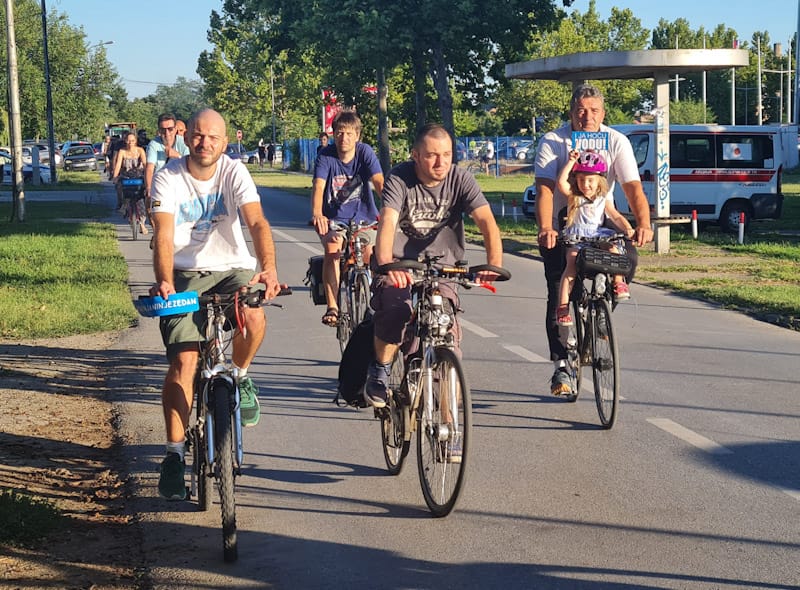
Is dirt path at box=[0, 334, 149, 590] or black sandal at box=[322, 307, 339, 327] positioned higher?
Result: black sandal at box=[322, 307, 339, 327]

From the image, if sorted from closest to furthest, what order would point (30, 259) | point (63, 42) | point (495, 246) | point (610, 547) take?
point (610, 547), point (495, 246), point (30, 259), point (63, 42)

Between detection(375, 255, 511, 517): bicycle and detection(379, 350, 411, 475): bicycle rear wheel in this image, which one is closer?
detection(375, 255, 511, 517): bicycle

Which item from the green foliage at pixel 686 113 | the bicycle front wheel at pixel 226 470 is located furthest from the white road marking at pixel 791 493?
the green foliage at pixel 686 113

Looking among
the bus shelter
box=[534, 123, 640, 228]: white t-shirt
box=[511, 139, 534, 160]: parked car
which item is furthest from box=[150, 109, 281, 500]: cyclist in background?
box=[511, 139, 534, 160]: parked car

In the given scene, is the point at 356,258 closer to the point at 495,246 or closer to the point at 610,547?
the point at 495,246

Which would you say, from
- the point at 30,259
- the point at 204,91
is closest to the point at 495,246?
the point at 30,259

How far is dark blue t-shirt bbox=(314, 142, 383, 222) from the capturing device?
9.74 metres

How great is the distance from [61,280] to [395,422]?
10.6 m

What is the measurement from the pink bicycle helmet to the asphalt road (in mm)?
1518

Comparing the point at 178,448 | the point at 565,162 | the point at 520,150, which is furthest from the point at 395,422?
the point at 520,150

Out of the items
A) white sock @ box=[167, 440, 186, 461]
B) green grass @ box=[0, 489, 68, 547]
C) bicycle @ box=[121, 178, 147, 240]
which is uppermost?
bicycle @ box=[121, 178, 147, 240]

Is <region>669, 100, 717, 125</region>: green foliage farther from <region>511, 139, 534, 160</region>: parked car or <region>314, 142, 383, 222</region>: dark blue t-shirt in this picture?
<region>314, 142, 383, 222</region>: dark blue t-shirt

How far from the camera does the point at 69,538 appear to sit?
547cm

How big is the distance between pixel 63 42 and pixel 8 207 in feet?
129
